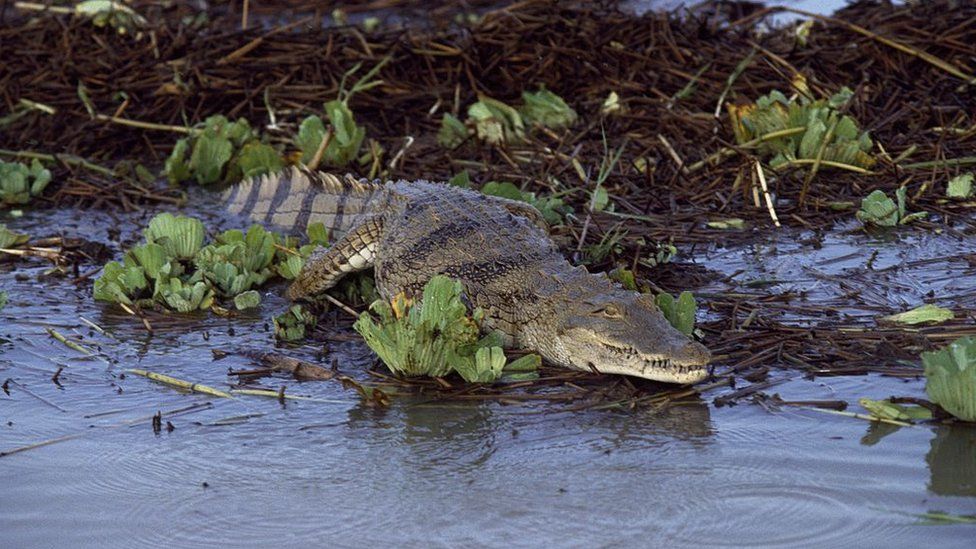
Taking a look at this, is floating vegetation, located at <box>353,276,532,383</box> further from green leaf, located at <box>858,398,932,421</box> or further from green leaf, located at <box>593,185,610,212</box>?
green leaf, located at <box>593,185,610,212</box>

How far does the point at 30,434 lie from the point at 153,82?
4726 mm

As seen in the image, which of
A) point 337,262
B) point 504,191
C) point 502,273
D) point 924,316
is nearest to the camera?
point 924,316

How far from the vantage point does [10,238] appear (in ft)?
19.4

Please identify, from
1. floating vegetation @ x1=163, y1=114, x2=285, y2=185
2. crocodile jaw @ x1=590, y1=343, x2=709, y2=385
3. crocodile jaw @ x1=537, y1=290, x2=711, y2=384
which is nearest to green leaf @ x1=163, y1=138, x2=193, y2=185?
floating vegetation @ x1=163, y1=114, x2=285, y2=185

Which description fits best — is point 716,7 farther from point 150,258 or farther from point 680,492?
point 680,492

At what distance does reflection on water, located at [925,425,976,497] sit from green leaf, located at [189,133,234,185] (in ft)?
15.6

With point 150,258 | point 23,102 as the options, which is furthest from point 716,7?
point 150,258

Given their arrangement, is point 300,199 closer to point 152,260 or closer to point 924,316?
point 152,260

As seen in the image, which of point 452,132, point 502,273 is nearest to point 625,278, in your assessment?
point 502,273

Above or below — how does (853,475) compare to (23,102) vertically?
below

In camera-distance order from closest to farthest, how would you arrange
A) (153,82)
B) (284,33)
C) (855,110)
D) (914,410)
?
1. (914,410)
2. (855,110)
3. (153,82)
4. (284,33)

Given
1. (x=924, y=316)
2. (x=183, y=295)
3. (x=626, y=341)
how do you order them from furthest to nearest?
(x=183, y=295) < (x=924, y=316) < (x=626, y=341)

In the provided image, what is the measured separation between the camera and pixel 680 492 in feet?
10.7

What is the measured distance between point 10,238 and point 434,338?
2.91m
